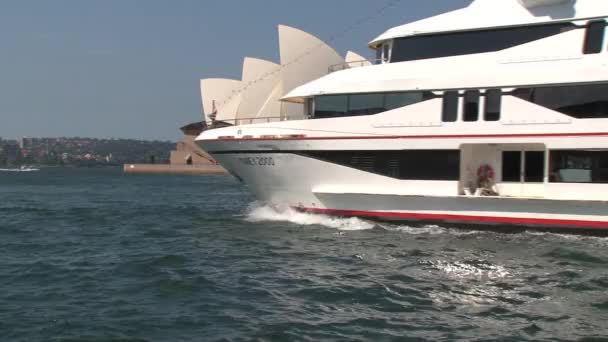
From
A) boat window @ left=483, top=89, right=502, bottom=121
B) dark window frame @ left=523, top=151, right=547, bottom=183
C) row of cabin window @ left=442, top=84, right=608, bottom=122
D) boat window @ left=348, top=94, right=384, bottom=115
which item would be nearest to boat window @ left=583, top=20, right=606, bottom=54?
row of cabin window @ left=442, top=84, right=608, bottom=122

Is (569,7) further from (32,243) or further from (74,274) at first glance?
(32,243)

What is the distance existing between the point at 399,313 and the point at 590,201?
23.3 ft

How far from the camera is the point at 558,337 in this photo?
6219 mm

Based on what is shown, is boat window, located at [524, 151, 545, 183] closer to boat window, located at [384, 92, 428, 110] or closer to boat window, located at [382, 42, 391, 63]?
boat window, located at [384, 92, 428, 110]

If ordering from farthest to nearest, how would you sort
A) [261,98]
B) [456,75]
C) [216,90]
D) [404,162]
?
[216,90]
[261,98]
[404,162]
[456,75]

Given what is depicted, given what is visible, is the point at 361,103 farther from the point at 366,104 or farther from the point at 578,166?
the point at 578,166

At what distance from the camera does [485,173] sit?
43.8 feet

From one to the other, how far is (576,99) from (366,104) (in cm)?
453

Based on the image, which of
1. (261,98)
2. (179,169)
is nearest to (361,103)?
(261,98)

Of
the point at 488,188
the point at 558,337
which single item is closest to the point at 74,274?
the point at 558,337

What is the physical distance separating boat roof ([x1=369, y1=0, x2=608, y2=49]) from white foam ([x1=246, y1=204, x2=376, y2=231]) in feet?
15.9

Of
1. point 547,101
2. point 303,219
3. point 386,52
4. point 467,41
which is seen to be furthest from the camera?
point 386,52

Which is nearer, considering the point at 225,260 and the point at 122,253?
the point at 225,260

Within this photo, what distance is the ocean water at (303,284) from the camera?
6.49 metres
